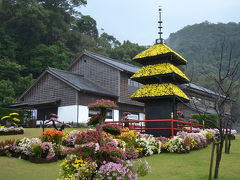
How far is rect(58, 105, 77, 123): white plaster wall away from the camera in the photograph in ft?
90.2

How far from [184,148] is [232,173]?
4606 mm

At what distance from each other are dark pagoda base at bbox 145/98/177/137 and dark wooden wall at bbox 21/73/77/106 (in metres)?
12.6

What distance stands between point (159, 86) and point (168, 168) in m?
7.91

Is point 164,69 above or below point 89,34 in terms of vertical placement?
below

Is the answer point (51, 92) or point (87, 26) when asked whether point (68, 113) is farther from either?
point (87, 26)

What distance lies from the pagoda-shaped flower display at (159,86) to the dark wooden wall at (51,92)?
39.6 ft

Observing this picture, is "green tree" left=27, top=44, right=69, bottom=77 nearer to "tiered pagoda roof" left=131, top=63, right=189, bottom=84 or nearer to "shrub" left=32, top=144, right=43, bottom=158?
"tiered pagoda roof" left=131, top=63, right=189, bottom=84

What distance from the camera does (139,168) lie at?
315 inches

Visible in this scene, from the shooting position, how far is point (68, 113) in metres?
28.1

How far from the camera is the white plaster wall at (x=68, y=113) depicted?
27.5 meters

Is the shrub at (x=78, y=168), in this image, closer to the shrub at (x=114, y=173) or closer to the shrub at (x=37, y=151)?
the shrub at (x=114, y=173)

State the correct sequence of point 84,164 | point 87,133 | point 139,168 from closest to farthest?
point 84,164
point 139,168
point 87,133

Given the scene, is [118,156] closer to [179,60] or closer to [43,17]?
[179,60]

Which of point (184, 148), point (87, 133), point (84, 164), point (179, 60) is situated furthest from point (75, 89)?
point (84, 164)
